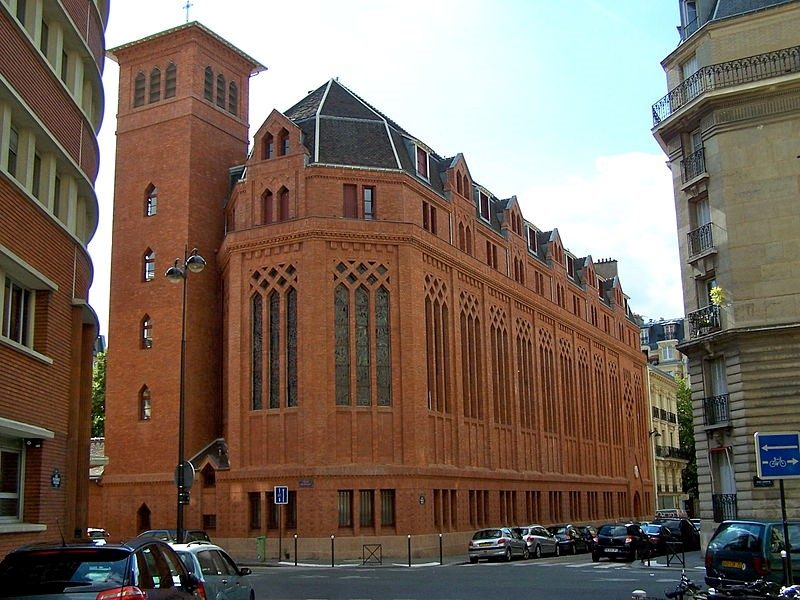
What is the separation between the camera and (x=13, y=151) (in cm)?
1697

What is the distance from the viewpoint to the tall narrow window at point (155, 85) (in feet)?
147

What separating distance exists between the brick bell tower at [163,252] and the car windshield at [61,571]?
30.9 metres

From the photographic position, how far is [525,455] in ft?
163

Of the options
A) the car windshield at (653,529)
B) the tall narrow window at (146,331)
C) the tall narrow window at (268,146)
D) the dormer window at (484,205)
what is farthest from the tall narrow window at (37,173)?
the dormer window at (484,205)

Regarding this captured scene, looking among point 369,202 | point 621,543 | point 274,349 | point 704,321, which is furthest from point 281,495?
point 704,321

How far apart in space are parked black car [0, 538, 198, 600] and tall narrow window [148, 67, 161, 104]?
38.3 m

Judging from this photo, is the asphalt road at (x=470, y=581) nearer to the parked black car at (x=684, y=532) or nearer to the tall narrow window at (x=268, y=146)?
the parked black car at (x=684, y=532)

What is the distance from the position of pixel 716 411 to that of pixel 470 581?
10775mm

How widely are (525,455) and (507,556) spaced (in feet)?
52.2

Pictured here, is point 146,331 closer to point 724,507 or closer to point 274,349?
point 274,349

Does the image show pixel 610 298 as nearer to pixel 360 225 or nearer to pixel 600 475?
pixel 600 475

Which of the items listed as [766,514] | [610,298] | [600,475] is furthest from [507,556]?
[610,298]

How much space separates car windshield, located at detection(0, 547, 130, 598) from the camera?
873 centimetres

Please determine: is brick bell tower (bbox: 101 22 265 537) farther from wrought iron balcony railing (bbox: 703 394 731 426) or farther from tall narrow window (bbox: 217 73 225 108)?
wrought iron balcony railing (bbox: 703 394 731 426)
